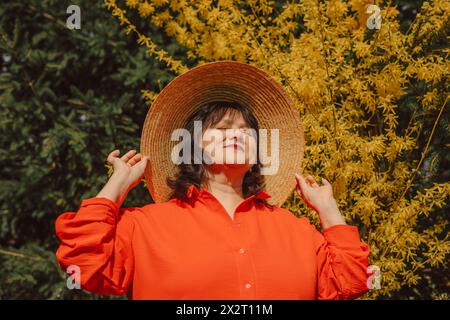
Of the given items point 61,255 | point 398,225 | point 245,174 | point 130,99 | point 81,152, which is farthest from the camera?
point 130,99

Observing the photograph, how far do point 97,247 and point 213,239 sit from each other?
36 cm

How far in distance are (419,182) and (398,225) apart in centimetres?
45

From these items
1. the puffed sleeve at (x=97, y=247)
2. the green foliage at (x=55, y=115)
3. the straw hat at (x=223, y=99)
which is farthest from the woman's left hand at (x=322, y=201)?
the green foliage at (x=55, y=115)

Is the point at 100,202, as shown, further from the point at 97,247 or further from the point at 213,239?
the point at 213,239

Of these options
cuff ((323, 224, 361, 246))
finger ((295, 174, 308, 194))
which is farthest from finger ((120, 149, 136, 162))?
cuff ((323, 224, 361, 246))

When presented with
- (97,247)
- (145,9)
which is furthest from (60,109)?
(97,247)

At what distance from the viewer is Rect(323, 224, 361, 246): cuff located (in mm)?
1782

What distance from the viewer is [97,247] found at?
1567 mm

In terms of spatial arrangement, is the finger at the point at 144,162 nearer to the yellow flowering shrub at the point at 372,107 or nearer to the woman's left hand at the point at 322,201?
the woman's left hand at the point at 322,201

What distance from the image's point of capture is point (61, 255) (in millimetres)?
1562

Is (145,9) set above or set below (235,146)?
above

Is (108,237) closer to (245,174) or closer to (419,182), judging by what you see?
(245,174)

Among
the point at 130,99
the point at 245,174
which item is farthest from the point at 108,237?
the point at 130,99

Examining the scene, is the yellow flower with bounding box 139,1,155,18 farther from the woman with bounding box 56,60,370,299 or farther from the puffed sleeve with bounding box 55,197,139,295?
the puffed sleeve with bounding box 55,197,139,295
